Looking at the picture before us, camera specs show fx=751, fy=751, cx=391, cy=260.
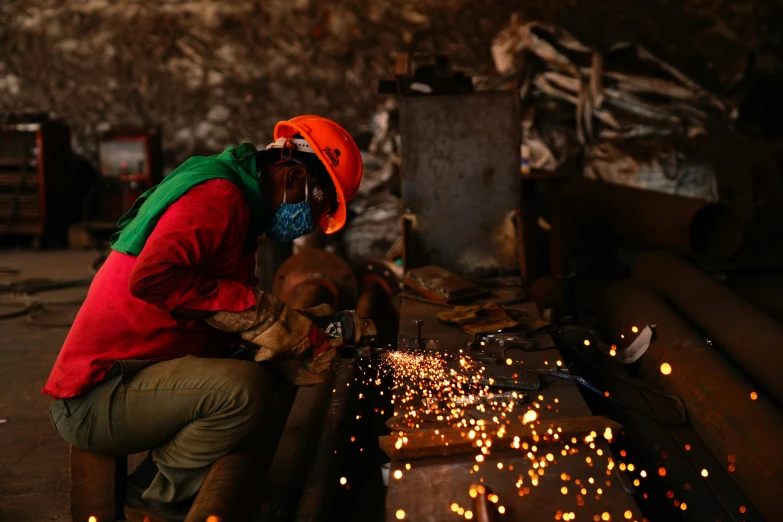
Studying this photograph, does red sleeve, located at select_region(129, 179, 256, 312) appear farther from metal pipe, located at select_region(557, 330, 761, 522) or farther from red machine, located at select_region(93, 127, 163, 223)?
red machine, located at select_region(93, 127, 163, 223)

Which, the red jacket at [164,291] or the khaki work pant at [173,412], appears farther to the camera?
the khaki work pant at [173,412]

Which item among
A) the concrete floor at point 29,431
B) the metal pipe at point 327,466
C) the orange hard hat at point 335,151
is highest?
the orange hard hat at point 335,151

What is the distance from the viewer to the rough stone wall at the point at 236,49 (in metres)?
8.01

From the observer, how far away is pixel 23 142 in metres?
8.19

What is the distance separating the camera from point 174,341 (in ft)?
7.74

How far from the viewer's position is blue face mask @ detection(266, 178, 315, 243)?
2516 millimetres

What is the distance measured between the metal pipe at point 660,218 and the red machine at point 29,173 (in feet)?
19.2

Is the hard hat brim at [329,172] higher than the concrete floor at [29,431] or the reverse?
higher

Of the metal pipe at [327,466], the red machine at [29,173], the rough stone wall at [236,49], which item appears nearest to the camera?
the metal pipe at [327,466]

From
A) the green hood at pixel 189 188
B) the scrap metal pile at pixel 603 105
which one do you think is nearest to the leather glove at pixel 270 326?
the green hood at pixel 189 188

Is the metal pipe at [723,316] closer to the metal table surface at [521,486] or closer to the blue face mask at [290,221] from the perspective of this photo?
the metal table surface at [521,486]

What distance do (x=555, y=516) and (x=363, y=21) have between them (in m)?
7.35

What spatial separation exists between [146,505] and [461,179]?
2.70 m

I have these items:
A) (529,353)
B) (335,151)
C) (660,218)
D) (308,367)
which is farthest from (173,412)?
(660,218)
